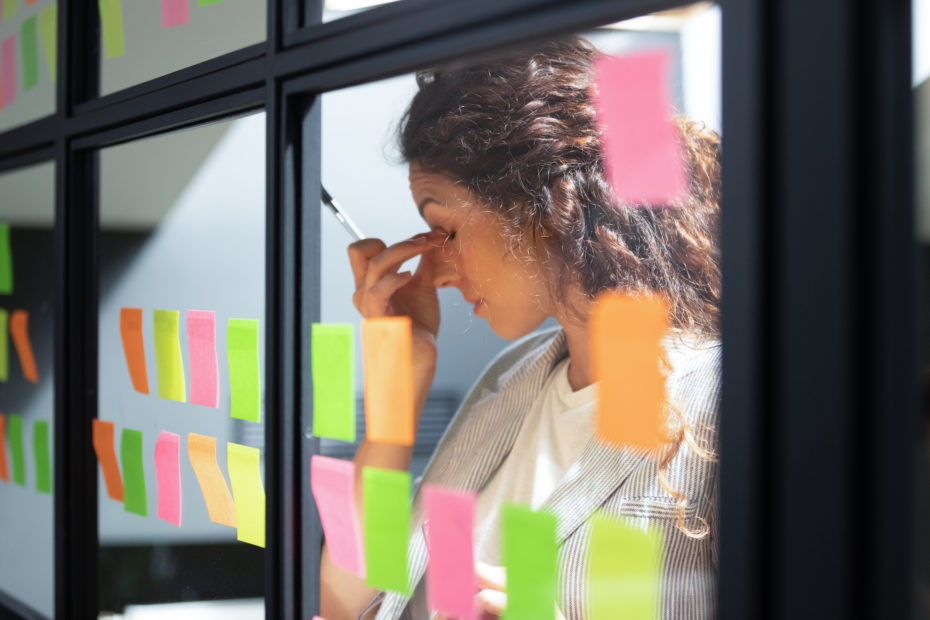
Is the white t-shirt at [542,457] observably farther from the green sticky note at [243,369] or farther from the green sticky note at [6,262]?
the green sticky note at [6,262]

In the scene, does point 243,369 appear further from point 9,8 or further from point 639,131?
point 9,8

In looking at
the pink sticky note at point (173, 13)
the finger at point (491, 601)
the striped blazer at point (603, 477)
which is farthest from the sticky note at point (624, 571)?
the pink sticky note at point (173, 13)

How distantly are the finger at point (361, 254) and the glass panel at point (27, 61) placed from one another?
2.90ft

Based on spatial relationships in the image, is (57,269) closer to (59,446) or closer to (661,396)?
(59,446)

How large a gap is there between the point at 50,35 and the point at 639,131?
1.36 meters

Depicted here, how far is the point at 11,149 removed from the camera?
1.68 metres

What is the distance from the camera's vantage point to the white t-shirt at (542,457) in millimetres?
925

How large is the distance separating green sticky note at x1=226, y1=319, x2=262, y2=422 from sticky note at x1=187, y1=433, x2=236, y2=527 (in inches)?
3.8

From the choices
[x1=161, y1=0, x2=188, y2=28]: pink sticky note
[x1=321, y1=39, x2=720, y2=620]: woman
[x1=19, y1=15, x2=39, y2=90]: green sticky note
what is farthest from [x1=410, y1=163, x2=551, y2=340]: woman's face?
[x1=19, y1=15, x2=39, y2=90]: green sticky note

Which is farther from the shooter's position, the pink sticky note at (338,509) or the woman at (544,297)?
the pink sticky note at (338,509)

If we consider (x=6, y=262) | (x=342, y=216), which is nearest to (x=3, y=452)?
(x=6, y=262)

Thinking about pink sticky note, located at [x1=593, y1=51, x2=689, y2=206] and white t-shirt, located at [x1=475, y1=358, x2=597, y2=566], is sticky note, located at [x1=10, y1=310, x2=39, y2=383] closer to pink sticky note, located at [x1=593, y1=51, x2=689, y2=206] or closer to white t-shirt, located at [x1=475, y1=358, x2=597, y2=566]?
white t-shirt, located at [x1=475, y1=358, x2=597, y2=566]

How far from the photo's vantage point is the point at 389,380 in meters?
1.05

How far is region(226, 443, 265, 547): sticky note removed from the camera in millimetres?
1204
